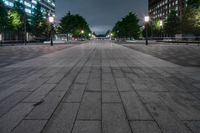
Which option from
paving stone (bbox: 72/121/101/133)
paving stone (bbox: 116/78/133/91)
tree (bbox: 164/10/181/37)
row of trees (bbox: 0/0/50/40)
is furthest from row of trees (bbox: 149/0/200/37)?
paving stone (bbox: 72/121/101/133)

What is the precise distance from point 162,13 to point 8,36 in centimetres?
10387

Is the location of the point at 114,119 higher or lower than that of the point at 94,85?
lower

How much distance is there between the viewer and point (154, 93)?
6.71m

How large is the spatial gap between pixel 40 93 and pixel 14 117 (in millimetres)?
1988

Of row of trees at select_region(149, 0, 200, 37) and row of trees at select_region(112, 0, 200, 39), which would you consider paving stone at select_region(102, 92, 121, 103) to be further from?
row of trees at select_region(149, 0, 200, 37)

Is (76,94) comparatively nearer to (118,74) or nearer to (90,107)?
(90,107)

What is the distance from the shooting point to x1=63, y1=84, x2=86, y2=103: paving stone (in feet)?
19.9

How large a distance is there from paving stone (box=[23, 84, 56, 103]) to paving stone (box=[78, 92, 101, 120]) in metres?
1.11

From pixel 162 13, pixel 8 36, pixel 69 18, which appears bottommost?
pixel 8 36

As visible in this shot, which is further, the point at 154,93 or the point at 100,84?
the point at 100,84

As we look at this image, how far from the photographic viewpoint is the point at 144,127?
4223 mm

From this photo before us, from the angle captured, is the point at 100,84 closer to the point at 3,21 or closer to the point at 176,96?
the point at 176,96

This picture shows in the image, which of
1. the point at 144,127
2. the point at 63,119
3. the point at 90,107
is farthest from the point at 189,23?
the point at 63,119

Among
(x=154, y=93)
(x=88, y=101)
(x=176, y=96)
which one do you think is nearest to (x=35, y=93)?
(x=88, y=101)
